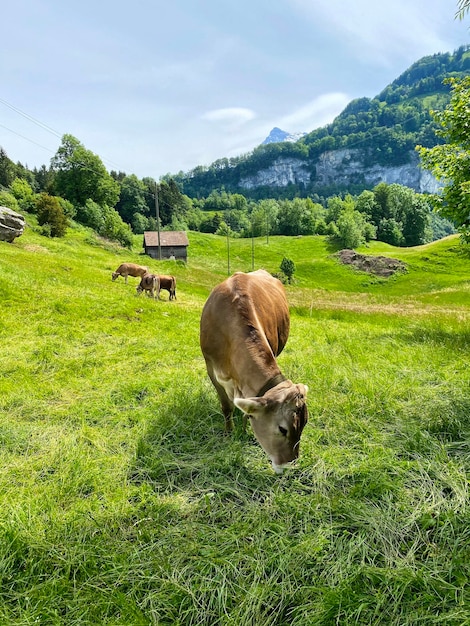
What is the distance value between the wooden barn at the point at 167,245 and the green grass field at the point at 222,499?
5755cm

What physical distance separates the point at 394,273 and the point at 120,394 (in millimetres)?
60226

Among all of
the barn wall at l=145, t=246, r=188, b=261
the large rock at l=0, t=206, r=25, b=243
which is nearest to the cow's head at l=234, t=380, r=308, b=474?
the large rock at l=0, t=206, r=25, b=243

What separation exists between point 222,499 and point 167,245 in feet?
207

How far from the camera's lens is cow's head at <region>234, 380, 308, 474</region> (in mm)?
3660

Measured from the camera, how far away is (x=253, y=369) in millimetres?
4230

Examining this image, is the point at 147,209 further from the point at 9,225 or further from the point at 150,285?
the point at 150,285

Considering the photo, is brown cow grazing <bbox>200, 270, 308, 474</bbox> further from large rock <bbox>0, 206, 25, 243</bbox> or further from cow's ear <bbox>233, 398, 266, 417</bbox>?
large rock <bbox>0, 206, 25, 243</bbox>

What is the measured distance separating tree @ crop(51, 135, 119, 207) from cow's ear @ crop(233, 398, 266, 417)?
2930 inches

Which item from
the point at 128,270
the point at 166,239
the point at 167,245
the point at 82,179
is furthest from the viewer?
the point at 82,179

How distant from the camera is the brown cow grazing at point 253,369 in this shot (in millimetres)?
3699

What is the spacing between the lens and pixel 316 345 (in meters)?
10.7

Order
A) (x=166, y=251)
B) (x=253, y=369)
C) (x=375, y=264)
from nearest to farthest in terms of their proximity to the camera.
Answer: (x=253, y=369) < (x=375, y=264) < (x=166, y=251)

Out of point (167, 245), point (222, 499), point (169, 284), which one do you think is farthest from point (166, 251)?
point (222, 499)

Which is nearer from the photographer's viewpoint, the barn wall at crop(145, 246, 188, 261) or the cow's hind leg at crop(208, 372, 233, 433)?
the cow's hind leg at crop(208, 372, 233, 433)
